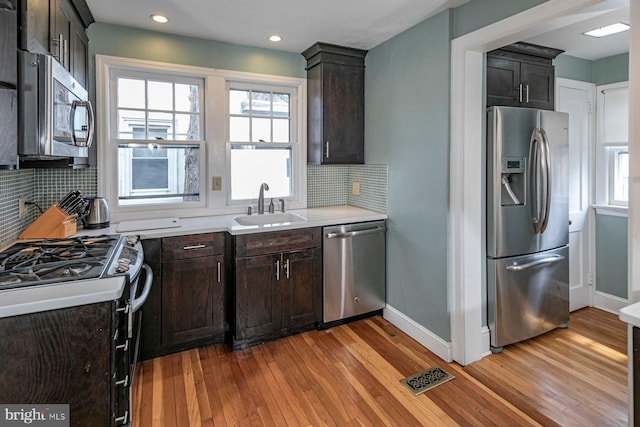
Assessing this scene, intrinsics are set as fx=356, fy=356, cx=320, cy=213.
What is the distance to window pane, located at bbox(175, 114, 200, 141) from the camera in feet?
10.1

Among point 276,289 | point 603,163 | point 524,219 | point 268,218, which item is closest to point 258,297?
point 276,289

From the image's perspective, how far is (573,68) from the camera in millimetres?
3287

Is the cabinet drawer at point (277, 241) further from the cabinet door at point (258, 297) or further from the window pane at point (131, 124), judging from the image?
the window pane at point (131, 124)

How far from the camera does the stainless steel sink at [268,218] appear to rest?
3077 mm

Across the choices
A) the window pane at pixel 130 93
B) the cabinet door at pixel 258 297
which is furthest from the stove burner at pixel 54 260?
the window pane at pixel 130 93

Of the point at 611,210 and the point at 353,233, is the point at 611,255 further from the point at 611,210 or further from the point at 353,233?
the point at 353,233

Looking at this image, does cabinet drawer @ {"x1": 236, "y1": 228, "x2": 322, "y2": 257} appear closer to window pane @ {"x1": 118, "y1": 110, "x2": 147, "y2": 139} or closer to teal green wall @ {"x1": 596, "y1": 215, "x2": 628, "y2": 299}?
window pane @ {"x1": 118, "y1": 110, "x2": 147, "y2": 139}

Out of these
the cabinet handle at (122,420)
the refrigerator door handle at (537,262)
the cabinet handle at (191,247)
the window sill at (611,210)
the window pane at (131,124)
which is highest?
the window pane at (131,124)

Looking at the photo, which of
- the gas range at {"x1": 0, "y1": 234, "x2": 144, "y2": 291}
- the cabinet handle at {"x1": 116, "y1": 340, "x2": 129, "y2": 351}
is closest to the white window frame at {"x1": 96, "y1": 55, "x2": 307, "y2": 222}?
the gas range at {"x1": 0, "y1": 234, "x2": 144, "y2": 291}

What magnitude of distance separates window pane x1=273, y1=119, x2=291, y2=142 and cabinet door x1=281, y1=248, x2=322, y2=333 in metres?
1.24

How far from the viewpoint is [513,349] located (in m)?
2.67

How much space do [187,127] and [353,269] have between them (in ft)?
6.23

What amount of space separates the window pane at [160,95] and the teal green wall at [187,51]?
0.65 ft

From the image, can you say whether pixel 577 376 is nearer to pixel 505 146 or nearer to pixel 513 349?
pixel 513 349
